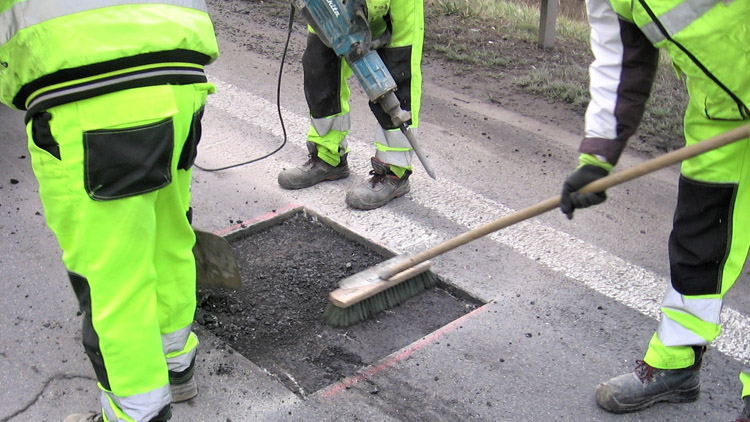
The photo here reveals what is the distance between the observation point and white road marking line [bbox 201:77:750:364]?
10.6 feet

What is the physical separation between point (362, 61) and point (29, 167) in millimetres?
2180

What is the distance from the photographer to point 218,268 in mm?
2984

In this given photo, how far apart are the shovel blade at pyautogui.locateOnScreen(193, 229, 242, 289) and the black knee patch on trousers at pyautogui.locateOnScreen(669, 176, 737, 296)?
5.40 feet

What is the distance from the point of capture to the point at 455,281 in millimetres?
3422

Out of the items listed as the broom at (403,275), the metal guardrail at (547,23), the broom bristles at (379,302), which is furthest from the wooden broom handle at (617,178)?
the metal guardrail at (547,23)

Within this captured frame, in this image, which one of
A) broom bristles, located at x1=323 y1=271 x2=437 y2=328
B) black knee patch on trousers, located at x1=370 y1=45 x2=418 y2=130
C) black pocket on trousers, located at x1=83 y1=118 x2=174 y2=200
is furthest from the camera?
black knee patch on trousers, located at x1=370 y1=45 x2=418 y2=130

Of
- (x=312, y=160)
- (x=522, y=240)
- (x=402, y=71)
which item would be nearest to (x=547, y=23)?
(x=402, y=71)

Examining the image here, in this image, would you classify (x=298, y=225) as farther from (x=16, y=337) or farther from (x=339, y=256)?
(x=16, y=337)

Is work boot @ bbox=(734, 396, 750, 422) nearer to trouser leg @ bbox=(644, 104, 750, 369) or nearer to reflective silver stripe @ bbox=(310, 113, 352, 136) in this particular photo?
trouser leg @ bbox=(644, 104, 750, 369)

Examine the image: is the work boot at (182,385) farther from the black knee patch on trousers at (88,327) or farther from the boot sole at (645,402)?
the boot sole at (645,402)

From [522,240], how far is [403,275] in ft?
2.94

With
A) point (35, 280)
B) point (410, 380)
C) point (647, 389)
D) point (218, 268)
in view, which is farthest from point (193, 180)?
point (647, 389)

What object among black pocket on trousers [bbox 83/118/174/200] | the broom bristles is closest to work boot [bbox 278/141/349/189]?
the broom bristles

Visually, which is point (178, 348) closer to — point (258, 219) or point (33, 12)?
point (33, 12)
